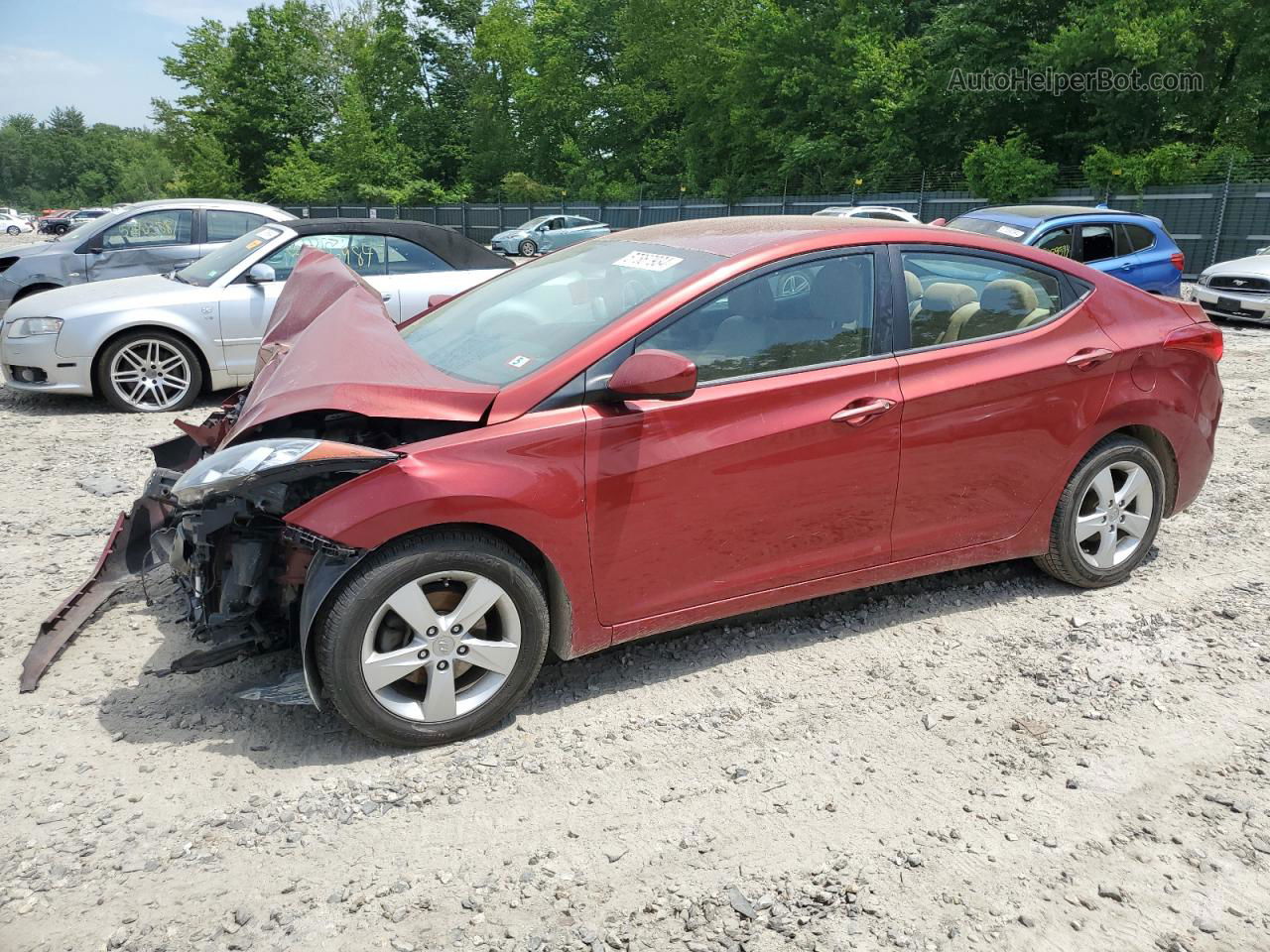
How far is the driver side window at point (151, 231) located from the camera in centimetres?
1005

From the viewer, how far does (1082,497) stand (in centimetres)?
421

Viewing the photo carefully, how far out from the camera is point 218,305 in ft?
25.8

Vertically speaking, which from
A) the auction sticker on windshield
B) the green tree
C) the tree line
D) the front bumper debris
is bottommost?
the front bumper debris

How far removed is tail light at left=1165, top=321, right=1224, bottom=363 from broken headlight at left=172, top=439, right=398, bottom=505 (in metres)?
3.45

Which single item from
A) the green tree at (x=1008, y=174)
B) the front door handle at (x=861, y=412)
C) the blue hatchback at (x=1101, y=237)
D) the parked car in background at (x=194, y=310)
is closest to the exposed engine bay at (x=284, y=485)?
the front door handle at (x=861, y=412)

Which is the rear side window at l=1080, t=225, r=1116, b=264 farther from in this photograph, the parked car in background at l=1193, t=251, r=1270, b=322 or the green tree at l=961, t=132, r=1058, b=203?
the green tree at l=961, t=132, r=1058, b=203

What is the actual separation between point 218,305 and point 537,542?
19.2 feet

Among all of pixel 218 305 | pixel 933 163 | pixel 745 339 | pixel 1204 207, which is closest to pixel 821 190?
pixel 933 163

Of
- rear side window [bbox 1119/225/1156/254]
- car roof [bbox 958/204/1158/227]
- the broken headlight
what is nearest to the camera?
the broken headlight

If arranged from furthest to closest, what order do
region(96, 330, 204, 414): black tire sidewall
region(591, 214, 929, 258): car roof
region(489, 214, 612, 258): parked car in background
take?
region(489, 214, 612, 258): parked car in background → region(96, 330, 204, 414): black tire sidewall → region(591, 214, 929, 258): car roof

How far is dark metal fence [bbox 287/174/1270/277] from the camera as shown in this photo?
21625mm

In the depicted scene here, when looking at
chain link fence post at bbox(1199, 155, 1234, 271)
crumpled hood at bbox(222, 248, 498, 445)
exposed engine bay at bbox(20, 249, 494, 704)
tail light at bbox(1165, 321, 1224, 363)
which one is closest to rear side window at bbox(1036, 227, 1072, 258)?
tail light at bbox(1165, 321, 1224, 363)

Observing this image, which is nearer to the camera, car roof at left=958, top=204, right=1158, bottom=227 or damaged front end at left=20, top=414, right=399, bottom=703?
damaged front end at left=20, top=414, right=399, bottom=703

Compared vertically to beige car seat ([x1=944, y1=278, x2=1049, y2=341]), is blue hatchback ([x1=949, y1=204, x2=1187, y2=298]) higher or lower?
higher
